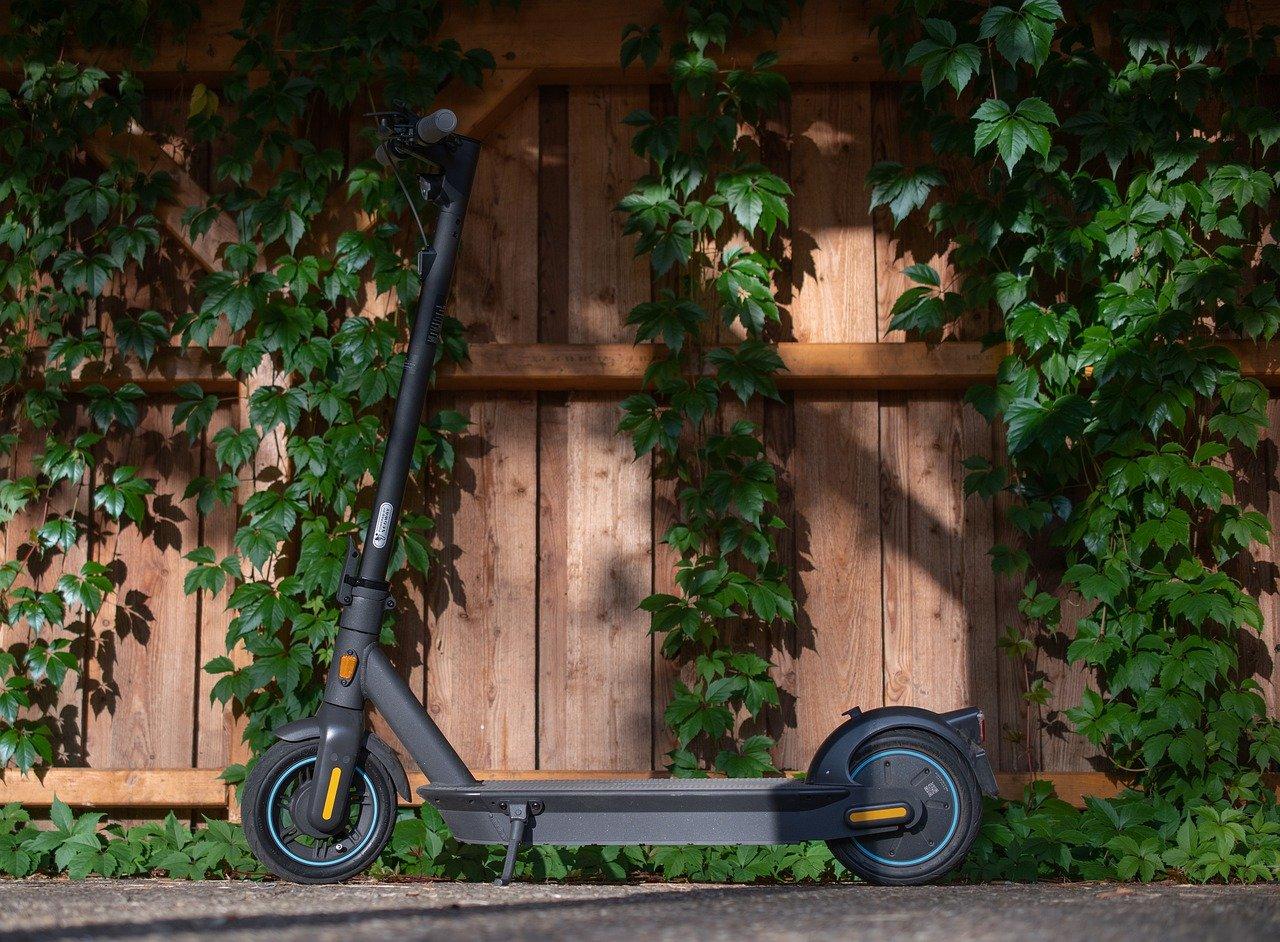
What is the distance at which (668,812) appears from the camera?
2270mm

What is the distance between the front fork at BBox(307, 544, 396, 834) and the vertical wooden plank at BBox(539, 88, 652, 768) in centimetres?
66

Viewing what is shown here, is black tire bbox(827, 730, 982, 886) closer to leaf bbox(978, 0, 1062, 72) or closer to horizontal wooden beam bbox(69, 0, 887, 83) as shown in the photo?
leaf bbox(978, 0, 1062, 72)

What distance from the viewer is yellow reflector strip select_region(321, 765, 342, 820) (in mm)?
2344

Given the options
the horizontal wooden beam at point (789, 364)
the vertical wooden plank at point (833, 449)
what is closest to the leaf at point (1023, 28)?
the vertical wooden plank at point (833, 449)

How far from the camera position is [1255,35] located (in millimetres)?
2977

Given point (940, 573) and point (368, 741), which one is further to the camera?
point (940, 573)

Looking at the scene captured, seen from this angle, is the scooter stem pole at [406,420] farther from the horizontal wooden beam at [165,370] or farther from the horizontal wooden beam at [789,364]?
the horizontal wooden beam at [165,370]

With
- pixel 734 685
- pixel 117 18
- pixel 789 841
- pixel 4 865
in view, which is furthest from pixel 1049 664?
pixel 117 18

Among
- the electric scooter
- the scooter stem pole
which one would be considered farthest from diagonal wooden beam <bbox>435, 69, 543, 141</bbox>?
the scooter stem pole

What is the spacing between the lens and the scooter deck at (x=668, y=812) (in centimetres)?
227

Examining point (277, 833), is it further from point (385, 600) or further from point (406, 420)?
A: point (406, 420)

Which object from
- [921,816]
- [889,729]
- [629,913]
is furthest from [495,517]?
[629,913]

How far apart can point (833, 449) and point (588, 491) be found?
0.64m

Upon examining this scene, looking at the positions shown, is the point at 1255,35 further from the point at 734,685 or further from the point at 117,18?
the point at 117,18
